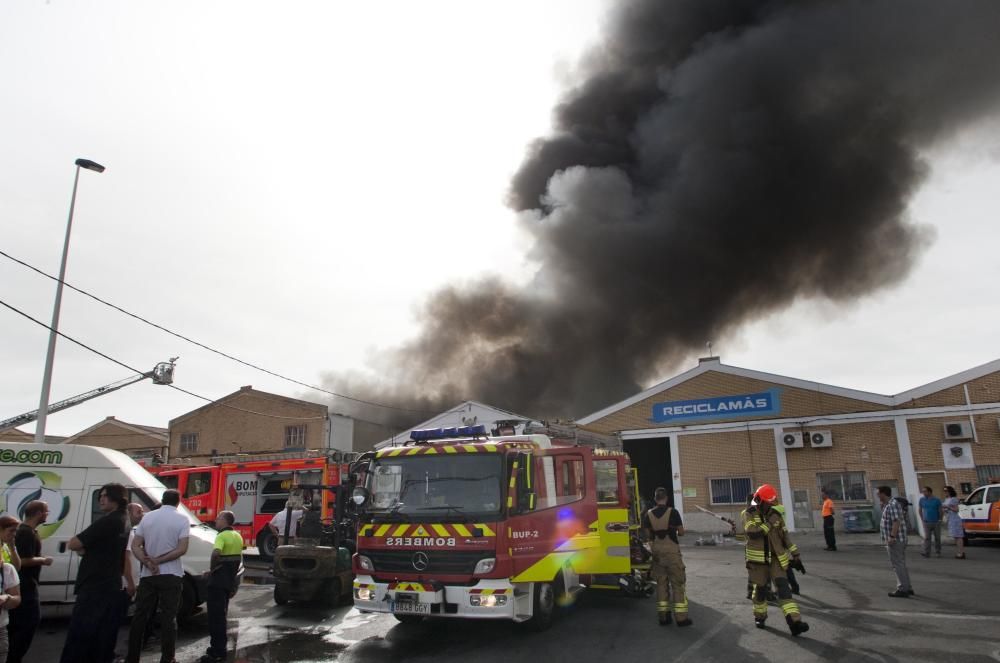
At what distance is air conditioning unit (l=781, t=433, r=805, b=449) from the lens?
19.1m

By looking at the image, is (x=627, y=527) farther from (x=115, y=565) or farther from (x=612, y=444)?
(x=115, y=565)

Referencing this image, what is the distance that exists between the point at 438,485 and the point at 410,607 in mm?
1190

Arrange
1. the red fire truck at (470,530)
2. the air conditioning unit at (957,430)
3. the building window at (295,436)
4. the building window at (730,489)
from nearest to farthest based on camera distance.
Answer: the red fire truck at (470,530) → the air conditioning unit at (957,430) → the building window at (730,489) → the building window at (295,436)

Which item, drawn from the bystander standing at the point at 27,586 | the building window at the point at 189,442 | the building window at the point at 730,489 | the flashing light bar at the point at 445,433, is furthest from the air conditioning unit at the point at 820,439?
the building window at the point at 189,442

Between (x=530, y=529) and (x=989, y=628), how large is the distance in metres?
4.64

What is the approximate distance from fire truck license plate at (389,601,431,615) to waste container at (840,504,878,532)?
629 inches

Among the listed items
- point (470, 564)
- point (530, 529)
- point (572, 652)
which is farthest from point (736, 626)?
point (470, 564)

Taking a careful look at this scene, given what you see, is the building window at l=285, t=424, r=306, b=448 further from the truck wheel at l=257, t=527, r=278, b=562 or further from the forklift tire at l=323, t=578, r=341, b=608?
the forklift tire at l=323, t=578, r=341, b=608

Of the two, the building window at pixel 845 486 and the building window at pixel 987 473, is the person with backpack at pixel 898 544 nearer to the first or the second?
the building window at pixel 845 486

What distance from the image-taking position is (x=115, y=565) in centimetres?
505

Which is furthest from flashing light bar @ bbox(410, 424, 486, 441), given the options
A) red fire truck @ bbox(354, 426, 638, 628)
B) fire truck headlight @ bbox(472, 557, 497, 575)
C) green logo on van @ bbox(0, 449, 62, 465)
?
green logo on van @ bbox(0, 449, 62, 465)

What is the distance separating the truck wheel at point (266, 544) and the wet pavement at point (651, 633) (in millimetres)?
5693

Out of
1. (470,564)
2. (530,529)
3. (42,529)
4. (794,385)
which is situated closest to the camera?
(470,564)

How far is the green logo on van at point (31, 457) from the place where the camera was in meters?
7.63
